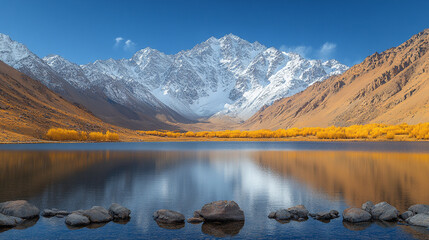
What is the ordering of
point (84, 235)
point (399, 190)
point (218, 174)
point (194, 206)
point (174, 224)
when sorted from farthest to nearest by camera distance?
1. point (218, 174)
2. point (399, 190)
3. point (194, 206)
4. point (174, 224)
5. point (84, 235)

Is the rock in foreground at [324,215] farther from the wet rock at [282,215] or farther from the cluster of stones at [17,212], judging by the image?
the cluster of stones at [17,212]

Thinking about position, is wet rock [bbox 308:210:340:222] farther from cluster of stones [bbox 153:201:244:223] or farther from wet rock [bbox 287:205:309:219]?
cluster of stones [bbox 153:201:244:223]

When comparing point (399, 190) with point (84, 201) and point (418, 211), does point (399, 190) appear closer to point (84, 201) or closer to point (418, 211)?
point (418, 211)

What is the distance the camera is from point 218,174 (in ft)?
187

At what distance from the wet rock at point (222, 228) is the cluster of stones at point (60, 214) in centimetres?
700

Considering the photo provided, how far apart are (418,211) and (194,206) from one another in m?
19.1

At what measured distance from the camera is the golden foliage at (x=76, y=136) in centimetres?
16000

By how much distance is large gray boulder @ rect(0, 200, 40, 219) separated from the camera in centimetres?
2708

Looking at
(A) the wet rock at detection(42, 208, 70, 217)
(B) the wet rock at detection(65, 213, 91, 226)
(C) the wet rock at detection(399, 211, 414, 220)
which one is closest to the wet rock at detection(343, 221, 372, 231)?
(C) the wet rock at detection(399, 211, 414, 220)

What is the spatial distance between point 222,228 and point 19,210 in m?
16.2

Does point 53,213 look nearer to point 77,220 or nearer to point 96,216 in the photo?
point 77,220

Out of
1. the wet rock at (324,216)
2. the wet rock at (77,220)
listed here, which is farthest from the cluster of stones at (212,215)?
the wet rock at (324,216)

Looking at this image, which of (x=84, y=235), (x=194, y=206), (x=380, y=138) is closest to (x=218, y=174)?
(x=194, y=206)

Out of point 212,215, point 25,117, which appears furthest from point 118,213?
point 25,117
